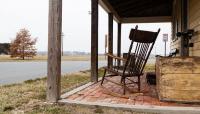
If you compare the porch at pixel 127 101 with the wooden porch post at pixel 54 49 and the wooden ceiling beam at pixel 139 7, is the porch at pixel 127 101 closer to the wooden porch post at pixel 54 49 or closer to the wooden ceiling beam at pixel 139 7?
the wooden porch post at pixel 54 49

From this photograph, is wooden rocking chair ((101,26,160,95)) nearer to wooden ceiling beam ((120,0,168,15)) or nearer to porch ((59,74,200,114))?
porch ((59,74,200,114))

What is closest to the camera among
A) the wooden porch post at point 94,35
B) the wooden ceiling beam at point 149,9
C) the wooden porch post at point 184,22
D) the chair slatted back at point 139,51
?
the chair slatted back at point 139,51

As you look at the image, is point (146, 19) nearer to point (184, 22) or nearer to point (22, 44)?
point (184, 22)

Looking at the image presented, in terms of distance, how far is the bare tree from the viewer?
43.1 meters

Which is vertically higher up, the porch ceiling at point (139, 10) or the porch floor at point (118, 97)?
the porch ceiling at point (139, 10)

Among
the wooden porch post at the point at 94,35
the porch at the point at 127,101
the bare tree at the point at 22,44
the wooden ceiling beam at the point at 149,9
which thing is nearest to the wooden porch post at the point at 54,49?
the porch at the point at 127,101

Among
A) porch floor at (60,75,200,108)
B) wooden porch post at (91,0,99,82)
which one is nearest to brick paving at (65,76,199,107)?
porch floor at (60,75,200,108)

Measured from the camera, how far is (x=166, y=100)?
487 cm

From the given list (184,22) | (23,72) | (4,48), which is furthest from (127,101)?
(4,48)

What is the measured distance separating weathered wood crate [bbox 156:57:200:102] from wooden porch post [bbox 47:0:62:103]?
138 cm

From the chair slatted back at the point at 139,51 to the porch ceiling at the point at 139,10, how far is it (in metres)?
4.04

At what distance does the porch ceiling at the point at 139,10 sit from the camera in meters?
10.7

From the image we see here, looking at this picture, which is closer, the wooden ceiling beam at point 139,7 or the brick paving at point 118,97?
the brick paving at point 118,97

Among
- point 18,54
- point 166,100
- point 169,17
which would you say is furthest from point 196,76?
point 18,54
